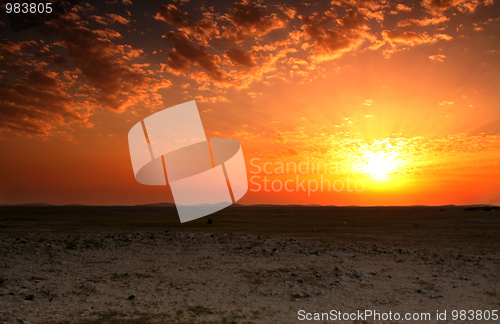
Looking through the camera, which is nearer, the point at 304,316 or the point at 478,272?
the point at 304,316

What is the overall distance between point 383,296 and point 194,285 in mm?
6544

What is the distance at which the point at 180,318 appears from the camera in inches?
317

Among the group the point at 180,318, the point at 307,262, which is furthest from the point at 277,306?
the point at 307,262

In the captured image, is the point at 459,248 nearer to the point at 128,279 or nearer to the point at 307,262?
the point at 307,262

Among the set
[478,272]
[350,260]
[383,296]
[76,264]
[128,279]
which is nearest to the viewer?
[383,296]

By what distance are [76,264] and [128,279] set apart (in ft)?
13.5

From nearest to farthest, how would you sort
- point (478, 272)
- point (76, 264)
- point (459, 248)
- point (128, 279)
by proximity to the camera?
1. point (128, 279)
2. point (478, 272)
3. point (76, 264)
4. point (459, 248)

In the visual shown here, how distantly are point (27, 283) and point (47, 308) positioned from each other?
3.22 metres

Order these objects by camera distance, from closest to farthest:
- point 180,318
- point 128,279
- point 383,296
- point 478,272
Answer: point 180,318
point 383,296
point 128,279
point 478,272

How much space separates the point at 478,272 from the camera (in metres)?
12.9

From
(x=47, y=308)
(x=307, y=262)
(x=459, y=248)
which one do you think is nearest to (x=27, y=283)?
(x=47, y=308)

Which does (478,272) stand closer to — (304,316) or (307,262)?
(307,262)

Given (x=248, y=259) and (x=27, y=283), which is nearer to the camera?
(x=27, y=283)

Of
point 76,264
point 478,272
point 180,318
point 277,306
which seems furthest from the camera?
point 76,264
